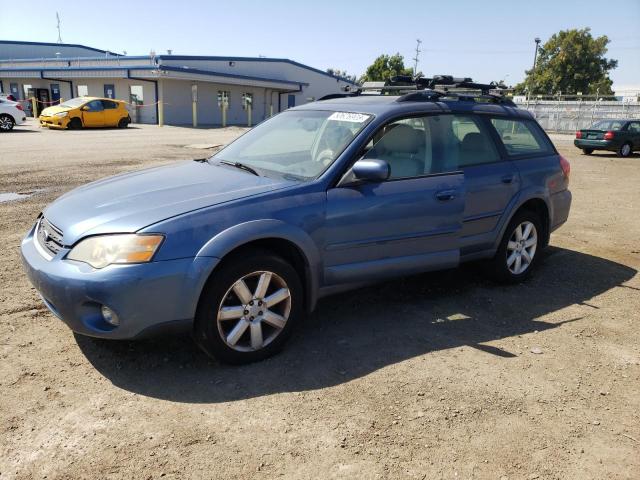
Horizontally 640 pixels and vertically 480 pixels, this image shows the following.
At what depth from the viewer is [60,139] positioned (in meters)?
18.2

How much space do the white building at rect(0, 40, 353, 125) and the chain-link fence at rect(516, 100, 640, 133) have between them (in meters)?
18.0

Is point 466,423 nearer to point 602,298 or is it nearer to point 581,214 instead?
point 602,298

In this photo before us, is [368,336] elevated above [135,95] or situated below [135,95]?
above

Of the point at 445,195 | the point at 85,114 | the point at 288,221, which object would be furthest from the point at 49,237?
the point at 85,114

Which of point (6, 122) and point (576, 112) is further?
point (576, 112)

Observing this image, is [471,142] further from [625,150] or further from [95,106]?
[95,106]

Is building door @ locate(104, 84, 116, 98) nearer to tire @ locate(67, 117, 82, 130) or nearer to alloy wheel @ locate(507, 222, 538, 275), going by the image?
tire @ locate(67, 117, 82, 130)

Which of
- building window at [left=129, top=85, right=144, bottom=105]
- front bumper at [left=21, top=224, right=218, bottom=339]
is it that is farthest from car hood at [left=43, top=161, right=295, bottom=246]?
building window at [left=129, top=85, right=144, bottom=105]

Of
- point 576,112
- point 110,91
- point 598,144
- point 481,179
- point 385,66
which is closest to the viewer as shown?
point 481,179

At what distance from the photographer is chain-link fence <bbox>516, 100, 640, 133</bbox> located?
111 feet

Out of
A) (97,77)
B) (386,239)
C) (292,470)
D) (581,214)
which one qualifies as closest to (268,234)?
(386,239)

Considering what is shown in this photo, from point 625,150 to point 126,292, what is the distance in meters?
21.4

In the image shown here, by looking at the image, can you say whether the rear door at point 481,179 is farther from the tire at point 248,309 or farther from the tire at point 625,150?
the tire at point 625,150

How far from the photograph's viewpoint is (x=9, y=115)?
67.9 ft
